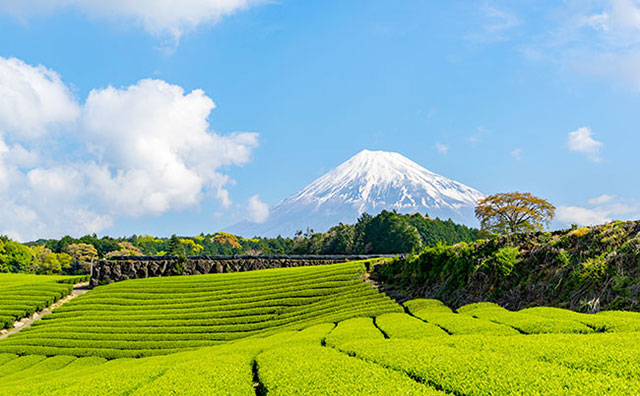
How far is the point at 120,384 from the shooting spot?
7.72 m

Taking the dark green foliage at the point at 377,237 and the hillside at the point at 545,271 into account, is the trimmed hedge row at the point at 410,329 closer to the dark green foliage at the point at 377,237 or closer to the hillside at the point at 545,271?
the hillside at the point at 545,271

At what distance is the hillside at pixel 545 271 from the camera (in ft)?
42.5

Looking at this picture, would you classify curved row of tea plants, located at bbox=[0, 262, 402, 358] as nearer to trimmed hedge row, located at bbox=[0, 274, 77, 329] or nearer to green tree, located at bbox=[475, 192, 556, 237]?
trimmed hedge row, located at bbox=[0, 274, 77, 329]

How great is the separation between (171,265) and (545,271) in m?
33.8

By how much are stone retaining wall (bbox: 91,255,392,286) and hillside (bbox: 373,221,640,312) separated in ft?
75.1

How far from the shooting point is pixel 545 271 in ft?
51.0

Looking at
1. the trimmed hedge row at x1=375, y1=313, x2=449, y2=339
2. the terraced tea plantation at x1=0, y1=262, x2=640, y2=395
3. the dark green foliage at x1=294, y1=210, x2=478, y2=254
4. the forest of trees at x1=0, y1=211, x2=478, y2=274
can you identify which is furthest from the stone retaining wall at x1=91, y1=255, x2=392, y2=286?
the dark green foliage at x1=294, y1=210, x2=478, y2=254

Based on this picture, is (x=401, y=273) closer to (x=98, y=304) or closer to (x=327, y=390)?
(x=327, y=390)

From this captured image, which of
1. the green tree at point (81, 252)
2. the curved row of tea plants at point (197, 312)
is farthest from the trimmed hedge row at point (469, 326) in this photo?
the green tree at point (81, 252)

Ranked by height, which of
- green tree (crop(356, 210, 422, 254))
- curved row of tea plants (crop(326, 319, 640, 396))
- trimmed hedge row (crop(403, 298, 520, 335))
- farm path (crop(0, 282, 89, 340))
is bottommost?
farm path (crop(0, 282, 89, 340))

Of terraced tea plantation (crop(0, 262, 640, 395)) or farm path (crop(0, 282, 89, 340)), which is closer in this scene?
terraced tea plantation (crop(0, 262, 640, 395))

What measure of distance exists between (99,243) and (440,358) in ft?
394

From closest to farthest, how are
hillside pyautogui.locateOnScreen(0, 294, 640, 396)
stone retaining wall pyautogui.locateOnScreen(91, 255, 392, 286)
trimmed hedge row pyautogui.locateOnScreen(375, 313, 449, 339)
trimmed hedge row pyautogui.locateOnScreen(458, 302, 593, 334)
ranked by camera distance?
hillside pyautogui.locateOnScreen(0, 294, 640, 396) < trimmed hedge row pyautogui.locateOnScreen(458, 302, 593, 334) < trimmed hedge row pyautogui.locateOnScreen(375, 313, 449, 339) < stone retaining wall pyautogui.locateOnScreen(91, 255, 392, 286)

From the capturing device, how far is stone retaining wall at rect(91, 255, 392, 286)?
37.8 meters
